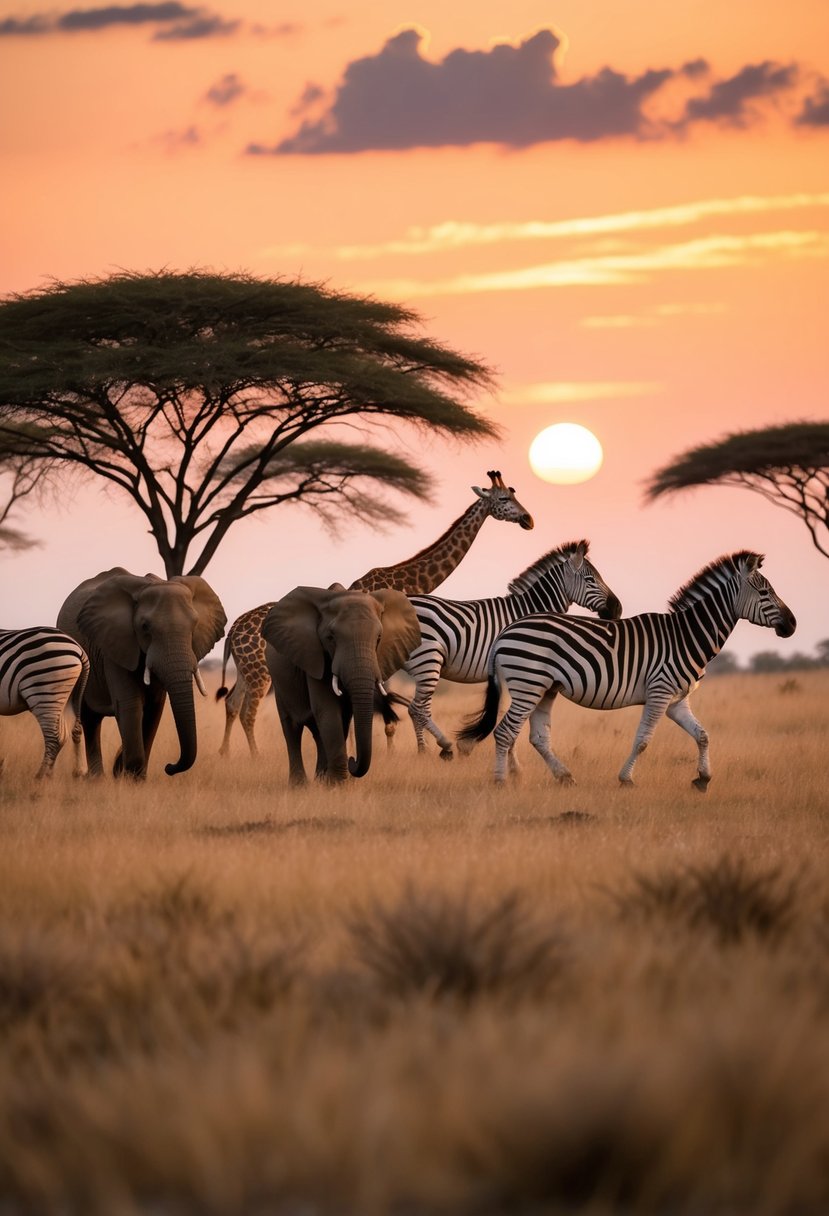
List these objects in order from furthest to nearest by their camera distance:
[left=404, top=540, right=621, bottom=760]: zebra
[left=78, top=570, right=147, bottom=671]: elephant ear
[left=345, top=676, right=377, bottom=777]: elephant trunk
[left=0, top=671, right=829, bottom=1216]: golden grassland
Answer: [left=404, top=540, right=621, bottom=760]: zebra
[left=78, top=570, right=147, bottom=671]: elephant ear
[left=345, top=676, right=377, bottom=777]: elephant trunk
[left=0, top=671, right=829, bottom=1216]: golden grassland

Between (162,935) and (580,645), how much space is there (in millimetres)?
8976

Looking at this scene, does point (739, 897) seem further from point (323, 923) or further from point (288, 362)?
point (288, 362)

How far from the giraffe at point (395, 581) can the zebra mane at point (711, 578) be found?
3.59 meters

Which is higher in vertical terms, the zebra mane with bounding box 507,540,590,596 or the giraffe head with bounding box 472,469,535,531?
the giraffe head with bounding box 472,469,535,531

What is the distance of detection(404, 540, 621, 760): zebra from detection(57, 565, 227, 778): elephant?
318 cm

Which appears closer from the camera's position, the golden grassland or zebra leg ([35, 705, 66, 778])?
the golden grassland

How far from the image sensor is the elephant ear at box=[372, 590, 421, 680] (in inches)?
598

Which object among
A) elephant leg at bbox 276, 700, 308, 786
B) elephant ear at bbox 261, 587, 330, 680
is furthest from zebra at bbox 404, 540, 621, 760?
elephant ear at bbox 261, 587, 330, 680

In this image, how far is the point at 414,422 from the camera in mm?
25453

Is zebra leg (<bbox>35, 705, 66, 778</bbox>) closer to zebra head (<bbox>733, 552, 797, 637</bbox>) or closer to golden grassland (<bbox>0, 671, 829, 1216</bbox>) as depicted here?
golden grassland (<bbox>0, 671, 829, 1216</bbox>)

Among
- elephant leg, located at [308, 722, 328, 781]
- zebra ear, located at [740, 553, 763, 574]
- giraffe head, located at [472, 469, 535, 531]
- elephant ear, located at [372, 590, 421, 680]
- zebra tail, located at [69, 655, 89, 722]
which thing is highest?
giraffe head, located at [472, 469, 535, 531]

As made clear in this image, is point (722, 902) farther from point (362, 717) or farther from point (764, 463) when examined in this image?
point (764, 463)

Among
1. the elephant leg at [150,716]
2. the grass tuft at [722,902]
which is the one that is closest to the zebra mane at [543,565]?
the elephant leg at [150,716]

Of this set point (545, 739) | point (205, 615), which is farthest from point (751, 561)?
point (205, 615)
